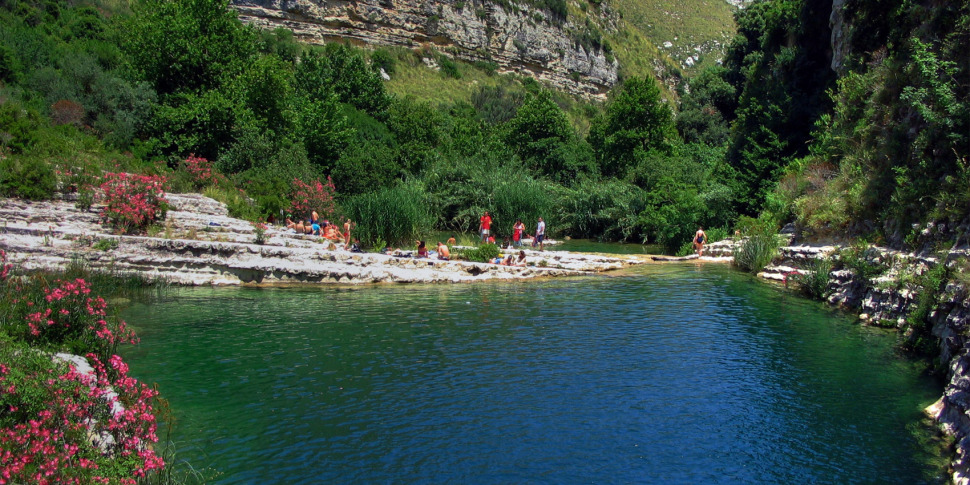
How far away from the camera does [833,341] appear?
47.7 feet

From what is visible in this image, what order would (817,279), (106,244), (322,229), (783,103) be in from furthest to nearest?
(783,103) → (322,229) → (817,279) → (106,244)

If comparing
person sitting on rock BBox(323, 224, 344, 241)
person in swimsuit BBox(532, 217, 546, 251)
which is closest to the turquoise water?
person in swimsuit BBox(532, 217, 546, 251)

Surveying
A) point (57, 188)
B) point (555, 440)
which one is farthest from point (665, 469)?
point (57, 188)

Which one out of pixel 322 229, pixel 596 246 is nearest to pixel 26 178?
pixel 322 229

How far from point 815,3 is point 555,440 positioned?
30.5 meters

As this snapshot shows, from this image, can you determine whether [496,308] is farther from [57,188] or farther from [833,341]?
[57,188]

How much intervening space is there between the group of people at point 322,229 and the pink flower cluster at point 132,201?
448 cm

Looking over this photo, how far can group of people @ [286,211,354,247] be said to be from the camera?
24078mm

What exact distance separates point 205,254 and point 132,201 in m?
2.97

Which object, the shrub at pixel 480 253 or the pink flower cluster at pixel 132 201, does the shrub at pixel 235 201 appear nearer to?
the pink flower cluster at pixel 132 201

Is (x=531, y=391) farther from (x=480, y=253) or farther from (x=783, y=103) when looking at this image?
(x=783, y=103)

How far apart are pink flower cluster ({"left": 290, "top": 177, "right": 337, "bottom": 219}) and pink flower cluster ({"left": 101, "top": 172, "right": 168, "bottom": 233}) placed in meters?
6.47

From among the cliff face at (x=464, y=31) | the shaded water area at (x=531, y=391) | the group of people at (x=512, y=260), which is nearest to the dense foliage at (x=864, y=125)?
the shaded water area at (x=531, y=391)

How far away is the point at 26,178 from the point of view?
20250mm
